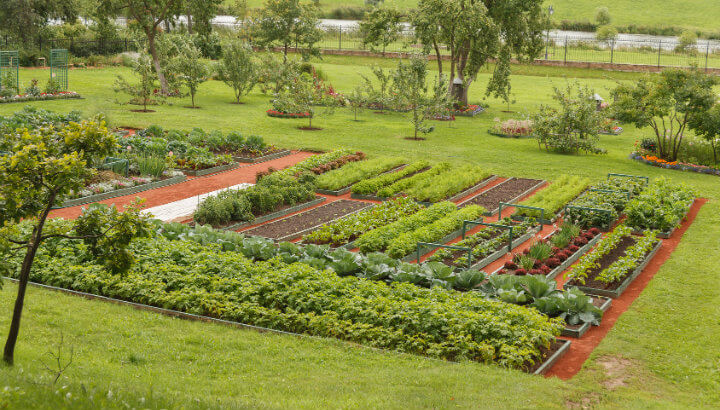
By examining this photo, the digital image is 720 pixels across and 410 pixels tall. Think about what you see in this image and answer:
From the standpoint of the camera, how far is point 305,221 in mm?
18281

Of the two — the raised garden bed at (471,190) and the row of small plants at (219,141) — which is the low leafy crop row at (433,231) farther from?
the row of small plants at (219,141)

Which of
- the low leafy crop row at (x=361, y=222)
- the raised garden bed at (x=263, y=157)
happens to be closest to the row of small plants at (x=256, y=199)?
the low leafy crop row at (x=361, y=222)

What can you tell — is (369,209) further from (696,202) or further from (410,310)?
(696,202)

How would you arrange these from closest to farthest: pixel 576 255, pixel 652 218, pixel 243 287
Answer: pixel 243 287
pixel 576 255
pixel 652 218

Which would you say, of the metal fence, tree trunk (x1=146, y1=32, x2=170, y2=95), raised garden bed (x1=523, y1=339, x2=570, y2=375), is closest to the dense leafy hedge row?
raised garden bed (x1=523, y1=339, x2=570, y2=375)

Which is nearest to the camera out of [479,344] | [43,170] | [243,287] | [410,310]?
[43,170]

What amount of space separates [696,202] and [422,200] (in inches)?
311

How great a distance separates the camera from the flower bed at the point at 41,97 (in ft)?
111

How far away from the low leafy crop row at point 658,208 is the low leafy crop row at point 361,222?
5.05m

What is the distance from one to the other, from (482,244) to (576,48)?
57208 mm

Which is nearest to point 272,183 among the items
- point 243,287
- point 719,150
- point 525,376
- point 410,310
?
point 243,287

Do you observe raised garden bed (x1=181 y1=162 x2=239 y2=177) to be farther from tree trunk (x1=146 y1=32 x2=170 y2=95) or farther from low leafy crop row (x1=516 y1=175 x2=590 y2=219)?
tree trunk (x1=146 y1=32 x2=170 y2=95)

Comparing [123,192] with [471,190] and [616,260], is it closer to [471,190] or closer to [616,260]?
[471,190]

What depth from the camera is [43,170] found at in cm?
855
